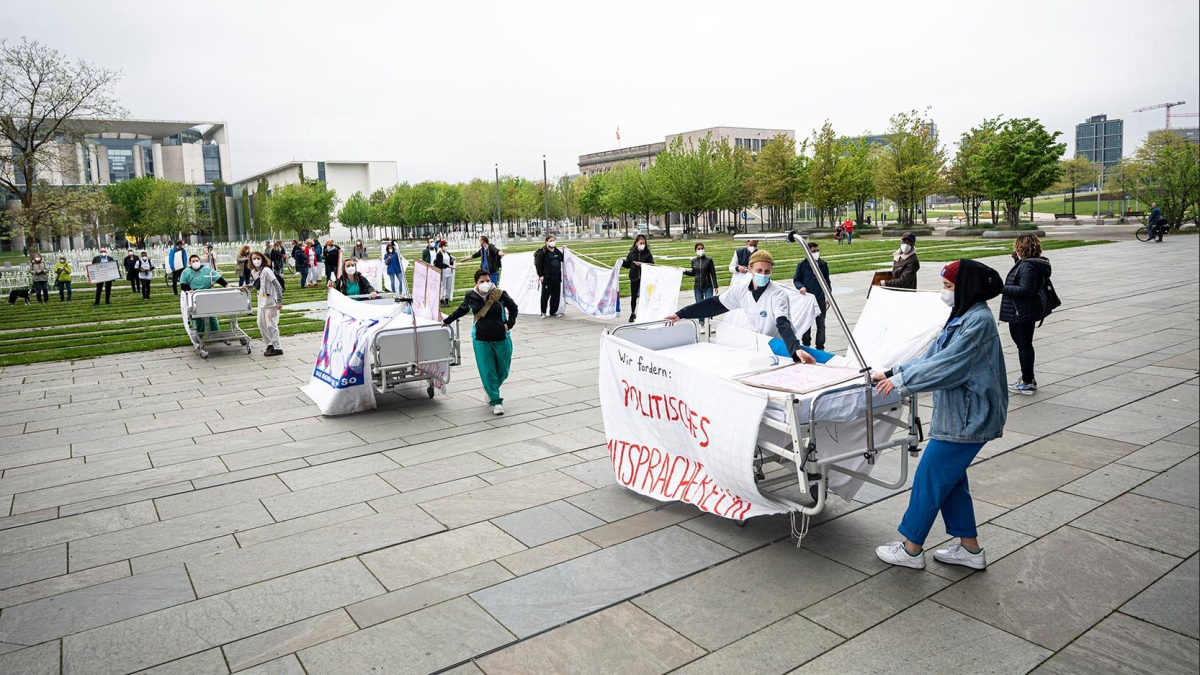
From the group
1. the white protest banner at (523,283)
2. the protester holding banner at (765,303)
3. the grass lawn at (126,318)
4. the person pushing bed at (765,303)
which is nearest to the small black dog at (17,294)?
the grass lawn at (126,318)

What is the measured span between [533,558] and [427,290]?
5736 millimetres

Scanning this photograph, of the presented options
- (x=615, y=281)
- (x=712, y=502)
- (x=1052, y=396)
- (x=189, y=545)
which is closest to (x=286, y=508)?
(x=189, y=545)

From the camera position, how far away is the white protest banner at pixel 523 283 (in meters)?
19.9

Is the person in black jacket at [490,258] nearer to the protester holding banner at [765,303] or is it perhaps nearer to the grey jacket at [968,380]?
the protester holding banner at [765,303]

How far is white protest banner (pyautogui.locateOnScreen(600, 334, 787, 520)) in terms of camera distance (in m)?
5.16

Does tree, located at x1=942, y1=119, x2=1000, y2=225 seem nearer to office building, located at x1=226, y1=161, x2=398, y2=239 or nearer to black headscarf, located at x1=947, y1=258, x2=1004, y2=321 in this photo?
black headscarf, located at x1=947, y1=258, x2=1004, y2=321

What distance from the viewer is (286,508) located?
667 centimetres

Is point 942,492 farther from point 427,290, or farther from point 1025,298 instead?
point 427,290

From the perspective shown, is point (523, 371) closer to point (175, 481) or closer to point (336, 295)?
point (336, 295)

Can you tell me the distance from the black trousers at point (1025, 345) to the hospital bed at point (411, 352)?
23.4 ft

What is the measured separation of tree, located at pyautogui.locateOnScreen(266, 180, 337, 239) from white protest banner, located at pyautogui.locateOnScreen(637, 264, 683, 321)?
7617 cm

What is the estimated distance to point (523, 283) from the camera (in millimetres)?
20062

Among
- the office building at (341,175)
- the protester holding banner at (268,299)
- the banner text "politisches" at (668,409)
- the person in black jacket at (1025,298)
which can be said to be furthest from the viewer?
the office building at (341,175)

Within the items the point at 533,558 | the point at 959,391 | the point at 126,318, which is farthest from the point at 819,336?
the point at 126,318
